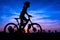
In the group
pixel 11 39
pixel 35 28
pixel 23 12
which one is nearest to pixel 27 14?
pixel 23 12

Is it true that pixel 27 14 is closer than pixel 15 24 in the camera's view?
Yes

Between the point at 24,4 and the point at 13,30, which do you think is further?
the point at 13,30

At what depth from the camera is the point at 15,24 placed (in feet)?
49.4

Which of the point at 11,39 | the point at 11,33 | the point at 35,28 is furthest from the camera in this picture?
the point at 11,33

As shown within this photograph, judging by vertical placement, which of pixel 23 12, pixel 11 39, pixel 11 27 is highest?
pixel 23 12

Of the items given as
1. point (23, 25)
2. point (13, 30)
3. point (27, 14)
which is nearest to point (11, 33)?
point (13, 30)

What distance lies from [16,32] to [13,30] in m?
0.40

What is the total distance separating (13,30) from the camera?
14.9m

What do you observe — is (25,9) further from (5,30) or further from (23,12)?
(5,30)

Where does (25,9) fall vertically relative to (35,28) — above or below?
above

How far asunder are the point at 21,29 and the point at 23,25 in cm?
39

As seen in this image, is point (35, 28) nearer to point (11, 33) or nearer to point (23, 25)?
point (23, 25)

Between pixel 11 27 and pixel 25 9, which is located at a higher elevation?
pixel 25 9

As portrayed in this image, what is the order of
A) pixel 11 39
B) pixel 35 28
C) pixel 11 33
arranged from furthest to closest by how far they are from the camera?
pixel 11 33 < pixel 35 28 < pixel 11 39
